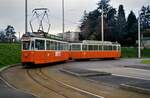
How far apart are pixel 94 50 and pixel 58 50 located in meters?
16.4

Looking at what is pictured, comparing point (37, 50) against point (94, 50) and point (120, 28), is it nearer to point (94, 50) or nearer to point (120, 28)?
point (94, 50)

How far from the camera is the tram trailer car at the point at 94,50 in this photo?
172 feet

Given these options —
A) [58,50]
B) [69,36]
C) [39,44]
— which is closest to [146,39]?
[69,36]

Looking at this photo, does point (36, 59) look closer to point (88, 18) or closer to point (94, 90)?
point (94, 90)

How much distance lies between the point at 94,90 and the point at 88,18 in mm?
100268

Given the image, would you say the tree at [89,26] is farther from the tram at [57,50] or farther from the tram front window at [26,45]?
the tram front window at [26,45]

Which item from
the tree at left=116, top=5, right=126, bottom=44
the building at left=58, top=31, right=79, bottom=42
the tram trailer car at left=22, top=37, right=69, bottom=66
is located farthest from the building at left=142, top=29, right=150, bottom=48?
the tram trailer car at left=22, top=37, right=69, bottom=66

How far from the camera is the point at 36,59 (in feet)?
108

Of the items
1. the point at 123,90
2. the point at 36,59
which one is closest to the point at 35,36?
the point at 36,59

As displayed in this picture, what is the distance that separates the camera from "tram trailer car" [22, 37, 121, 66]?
32.8 meters

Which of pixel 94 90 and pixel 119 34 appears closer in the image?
pixel 94 90

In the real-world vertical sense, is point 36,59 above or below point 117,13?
below

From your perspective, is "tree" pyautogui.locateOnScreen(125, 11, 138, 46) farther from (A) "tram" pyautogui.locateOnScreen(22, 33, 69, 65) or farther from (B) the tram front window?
(B) the tram front window

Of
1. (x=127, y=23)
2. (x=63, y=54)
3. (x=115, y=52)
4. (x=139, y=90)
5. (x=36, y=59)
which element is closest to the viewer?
(x=139, y=90)
